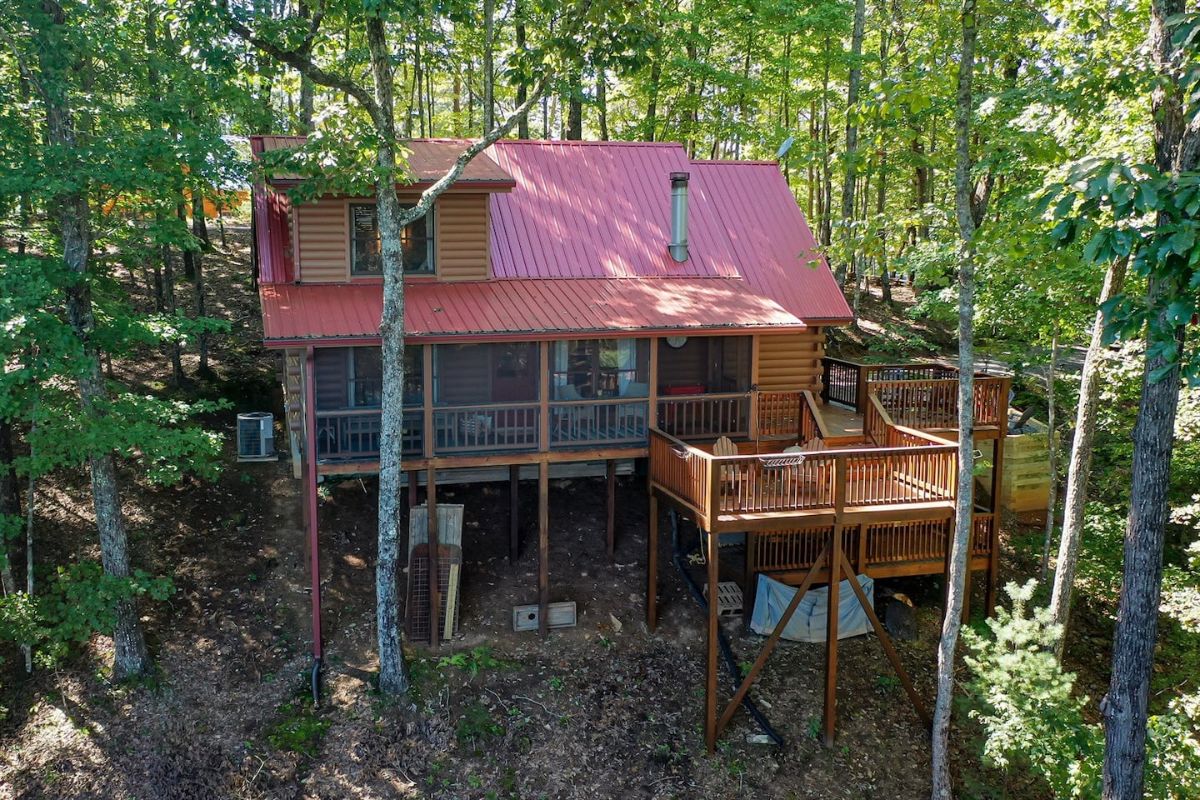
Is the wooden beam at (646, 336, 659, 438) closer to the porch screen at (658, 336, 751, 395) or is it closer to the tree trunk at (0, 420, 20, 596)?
the porch screen at (658, 336, 751, 395)

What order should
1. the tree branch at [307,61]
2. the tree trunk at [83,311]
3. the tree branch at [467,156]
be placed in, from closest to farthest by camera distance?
the tree trunk at [83,311]
the tree branch at [307,61]
the tree branch at [467,156]

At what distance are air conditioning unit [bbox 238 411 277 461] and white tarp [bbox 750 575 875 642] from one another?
9.68 metres

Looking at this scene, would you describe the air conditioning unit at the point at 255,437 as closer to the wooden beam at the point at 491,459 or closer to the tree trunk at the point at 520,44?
the wooden beam at the point at 491,459

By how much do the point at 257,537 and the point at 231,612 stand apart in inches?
70.4

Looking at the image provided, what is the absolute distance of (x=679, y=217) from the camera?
1645 centimetres

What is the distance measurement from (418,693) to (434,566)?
187 cm

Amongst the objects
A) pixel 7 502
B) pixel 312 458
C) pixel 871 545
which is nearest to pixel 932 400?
pixel 871 545

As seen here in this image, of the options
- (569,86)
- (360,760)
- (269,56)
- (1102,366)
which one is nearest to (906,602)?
(1102,366)

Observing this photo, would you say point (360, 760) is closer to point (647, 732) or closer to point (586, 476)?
point (647, 732)

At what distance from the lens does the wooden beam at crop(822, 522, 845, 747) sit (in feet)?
41.0

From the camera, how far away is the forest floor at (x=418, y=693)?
38.1 ft

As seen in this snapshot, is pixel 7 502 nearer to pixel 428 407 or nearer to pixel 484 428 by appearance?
pixel 428 407

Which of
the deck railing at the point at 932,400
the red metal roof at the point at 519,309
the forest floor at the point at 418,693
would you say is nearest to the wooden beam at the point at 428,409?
the red metal roof at the point at 519,309

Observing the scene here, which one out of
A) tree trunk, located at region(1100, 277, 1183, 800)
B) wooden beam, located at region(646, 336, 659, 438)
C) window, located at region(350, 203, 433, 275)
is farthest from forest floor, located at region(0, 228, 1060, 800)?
window, located at region(350, 203, 433, 275)
